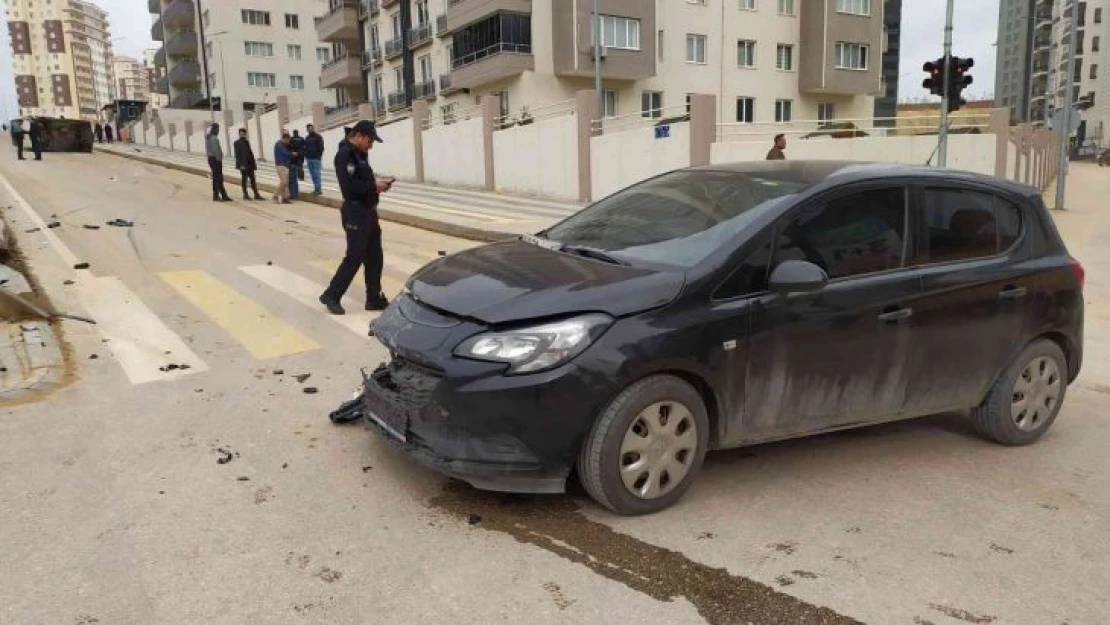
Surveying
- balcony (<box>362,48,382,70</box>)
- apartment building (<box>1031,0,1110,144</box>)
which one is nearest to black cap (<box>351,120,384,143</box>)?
balcony (<box>362,48,382,70</box>)

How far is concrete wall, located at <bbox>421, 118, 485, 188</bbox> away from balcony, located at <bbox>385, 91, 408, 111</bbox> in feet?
57.8

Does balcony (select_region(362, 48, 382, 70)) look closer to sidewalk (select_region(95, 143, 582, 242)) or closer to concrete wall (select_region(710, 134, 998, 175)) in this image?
sidewalk (select_region(95, 143, 582, 242))

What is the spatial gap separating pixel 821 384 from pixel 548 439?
144 cm

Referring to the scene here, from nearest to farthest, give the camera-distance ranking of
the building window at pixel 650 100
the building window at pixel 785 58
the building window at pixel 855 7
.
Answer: the building window at pixel 650 100 < the building window at pixel 855 7 < the building window at pixel 785 58

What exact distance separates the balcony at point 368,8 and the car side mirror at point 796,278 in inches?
1964

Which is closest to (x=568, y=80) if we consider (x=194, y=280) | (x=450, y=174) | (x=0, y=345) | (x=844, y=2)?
(x=450, y=174)

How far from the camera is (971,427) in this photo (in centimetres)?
507

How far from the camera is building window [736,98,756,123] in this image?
43562mm

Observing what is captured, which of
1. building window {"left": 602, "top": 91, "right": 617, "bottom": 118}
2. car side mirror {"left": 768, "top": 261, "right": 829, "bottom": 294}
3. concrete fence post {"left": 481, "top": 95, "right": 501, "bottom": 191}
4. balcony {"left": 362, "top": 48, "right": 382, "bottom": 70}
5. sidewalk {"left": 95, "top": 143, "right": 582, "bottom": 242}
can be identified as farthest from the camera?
balcony {"left": 362, "top": 48, "right": 382, "bottom": 70}

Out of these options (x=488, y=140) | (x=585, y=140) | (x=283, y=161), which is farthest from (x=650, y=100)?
(x=283, y=161)

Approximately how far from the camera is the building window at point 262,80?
70875 millimetres

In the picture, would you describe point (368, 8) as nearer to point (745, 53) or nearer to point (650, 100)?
point (650, 100)

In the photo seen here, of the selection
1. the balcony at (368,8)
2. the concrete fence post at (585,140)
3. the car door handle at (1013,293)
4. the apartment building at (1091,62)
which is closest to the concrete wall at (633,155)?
the concrete fence post at (585,140)

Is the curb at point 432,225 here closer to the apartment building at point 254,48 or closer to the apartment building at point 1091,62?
the apartment building at point 254,48
